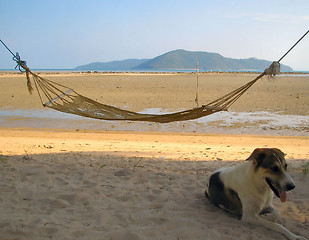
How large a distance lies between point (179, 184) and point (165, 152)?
2.15 m

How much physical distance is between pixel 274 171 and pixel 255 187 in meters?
0.27

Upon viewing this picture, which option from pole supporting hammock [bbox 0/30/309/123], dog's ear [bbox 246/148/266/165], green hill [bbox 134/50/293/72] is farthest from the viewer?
green hill [bbox 134/50/293/72]

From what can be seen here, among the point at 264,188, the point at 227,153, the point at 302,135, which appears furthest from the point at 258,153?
the point at 302,135

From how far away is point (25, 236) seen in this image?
234cm

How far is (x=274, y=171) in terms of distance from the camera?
2.31 m

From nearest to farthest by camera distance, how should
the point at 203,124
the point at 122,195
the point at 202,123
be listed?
1. the point at 122,195
2. the point at 203,124
3. the point at 202,123

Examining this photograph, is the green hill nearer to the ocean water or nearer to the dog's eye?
the ocean water

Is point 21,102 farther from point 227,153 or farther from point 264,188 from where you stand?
point 264,188

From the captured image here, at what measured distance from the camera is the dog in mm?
2309

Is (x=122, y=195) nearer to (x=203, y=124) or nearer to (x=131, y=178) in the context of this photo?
(x=131, y=178)

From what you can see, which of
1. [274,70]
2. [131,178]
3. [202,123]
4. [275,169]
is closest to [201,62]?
[202,123]

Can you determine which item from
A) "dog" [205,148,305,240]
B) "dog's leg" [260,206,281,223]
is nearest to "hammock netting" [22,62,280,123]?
"dog" [205,148,305,240]

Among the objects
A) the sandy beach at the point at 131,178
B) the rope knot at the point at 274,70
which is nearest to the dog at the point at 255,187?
the sandy beach at the point at 131,178

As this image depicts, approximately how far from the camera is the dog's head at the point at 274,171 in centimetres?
227
